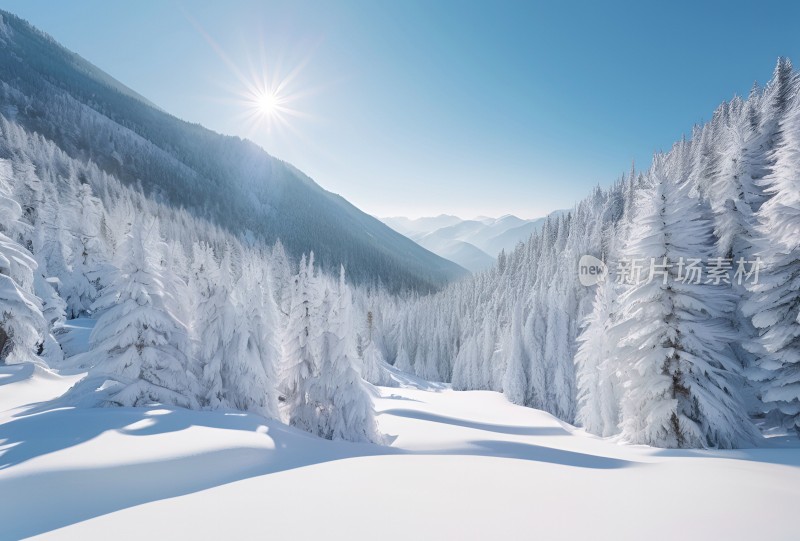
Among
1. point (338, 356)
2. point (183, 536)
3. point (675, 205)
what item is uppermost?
point (675, 205)

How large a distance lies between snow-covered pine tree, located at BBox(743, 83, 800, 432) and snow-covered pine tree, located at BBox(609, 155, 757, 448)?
1058mm

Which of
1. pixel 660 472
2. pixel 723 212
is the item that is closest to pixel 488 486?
pixel 660 472

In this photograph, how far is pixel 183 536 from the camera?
4180 millimetres

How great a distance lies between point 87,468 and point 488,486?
6829 mm

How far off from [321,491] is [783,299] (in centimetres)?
1754

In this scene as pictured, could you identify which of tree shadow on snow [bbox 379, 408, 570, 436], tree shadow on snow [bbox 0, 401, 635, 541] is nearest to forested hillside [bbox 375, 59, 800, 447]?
tree shadow on snow [bbox 379, 408, 570, 436]

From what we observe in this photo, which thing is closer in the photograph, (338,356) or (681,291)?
(681,291)

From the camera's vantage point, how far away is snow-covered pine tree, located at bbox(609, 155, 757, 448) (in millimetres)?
13062

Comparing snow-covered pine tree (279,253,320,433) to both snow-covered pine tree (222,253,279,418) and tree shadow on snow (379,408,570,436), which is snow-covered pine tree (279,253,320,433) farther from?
tree shadow on snow (379,408,570,436)

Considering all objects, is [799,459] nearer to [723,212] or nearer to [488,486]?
[488,486]

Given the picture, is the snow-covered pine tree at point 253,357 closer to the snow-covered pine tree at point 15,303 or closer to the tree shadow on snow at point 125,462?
the tree shadow on snow at point 125,462

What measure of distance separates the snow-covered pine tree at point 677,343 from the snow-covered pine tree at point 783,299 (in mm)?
1058

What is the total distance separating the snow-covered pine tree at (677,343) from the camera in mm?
13062

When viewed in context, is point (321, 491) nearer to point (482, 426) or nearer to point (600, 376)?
point (482, 426)
